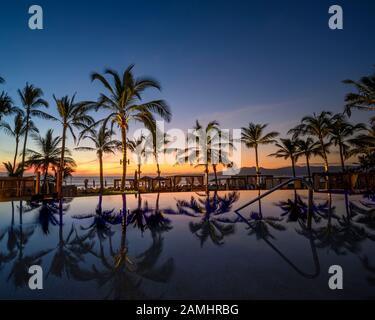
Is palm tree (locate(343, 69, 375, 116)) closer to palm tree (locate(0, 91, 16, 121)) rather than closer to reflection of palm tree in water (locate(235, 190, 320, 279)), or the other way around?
reflection of palm tree in water (locate(235, 190, 320, 279))

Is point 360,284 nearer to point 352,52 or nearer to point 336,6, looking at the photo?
point 336,6

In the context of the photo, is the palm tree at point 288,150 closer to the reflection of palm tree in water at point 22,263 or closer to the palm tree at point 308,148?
the palm tree at point 308,148

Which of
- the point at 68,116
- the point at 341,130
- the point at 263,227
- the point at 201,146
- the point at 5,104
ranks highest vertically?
the point at 5,104

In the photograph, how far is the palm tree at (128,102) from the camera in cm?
1447


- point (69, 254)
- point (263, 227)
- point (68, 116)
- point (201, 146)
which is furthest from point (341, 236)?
point (201, 146)

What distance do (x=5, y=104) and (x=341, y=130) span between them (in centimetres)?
3457

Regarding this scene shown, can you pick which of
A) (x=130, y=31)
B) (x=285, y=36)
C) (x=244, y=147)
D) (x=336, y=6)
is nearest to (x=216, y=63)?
(x=285, y=36)

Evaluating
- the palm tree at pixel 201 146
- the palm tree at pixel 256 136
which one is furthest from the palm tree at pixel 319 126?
the palm tree at pixel 201 146

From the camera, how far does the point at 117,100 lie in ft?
48.0

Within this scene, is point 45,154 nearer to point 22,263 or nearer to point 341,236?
point 22,263

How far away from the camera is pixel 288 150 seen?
34.1 meters

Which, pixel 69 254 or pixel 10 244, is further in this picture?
pixel 10 244

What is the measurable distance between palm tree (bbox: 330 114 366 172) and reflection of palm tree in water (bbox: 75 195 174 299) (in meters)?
26.1

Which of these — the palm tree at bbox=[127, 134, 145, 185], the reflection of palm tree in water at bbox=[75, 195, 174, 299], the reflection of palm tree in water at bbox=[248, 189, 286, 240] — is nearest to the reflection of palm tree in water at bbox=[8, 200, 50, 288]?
the reflection of palm tree in water at bbox=[75, 195, 174, 299]
